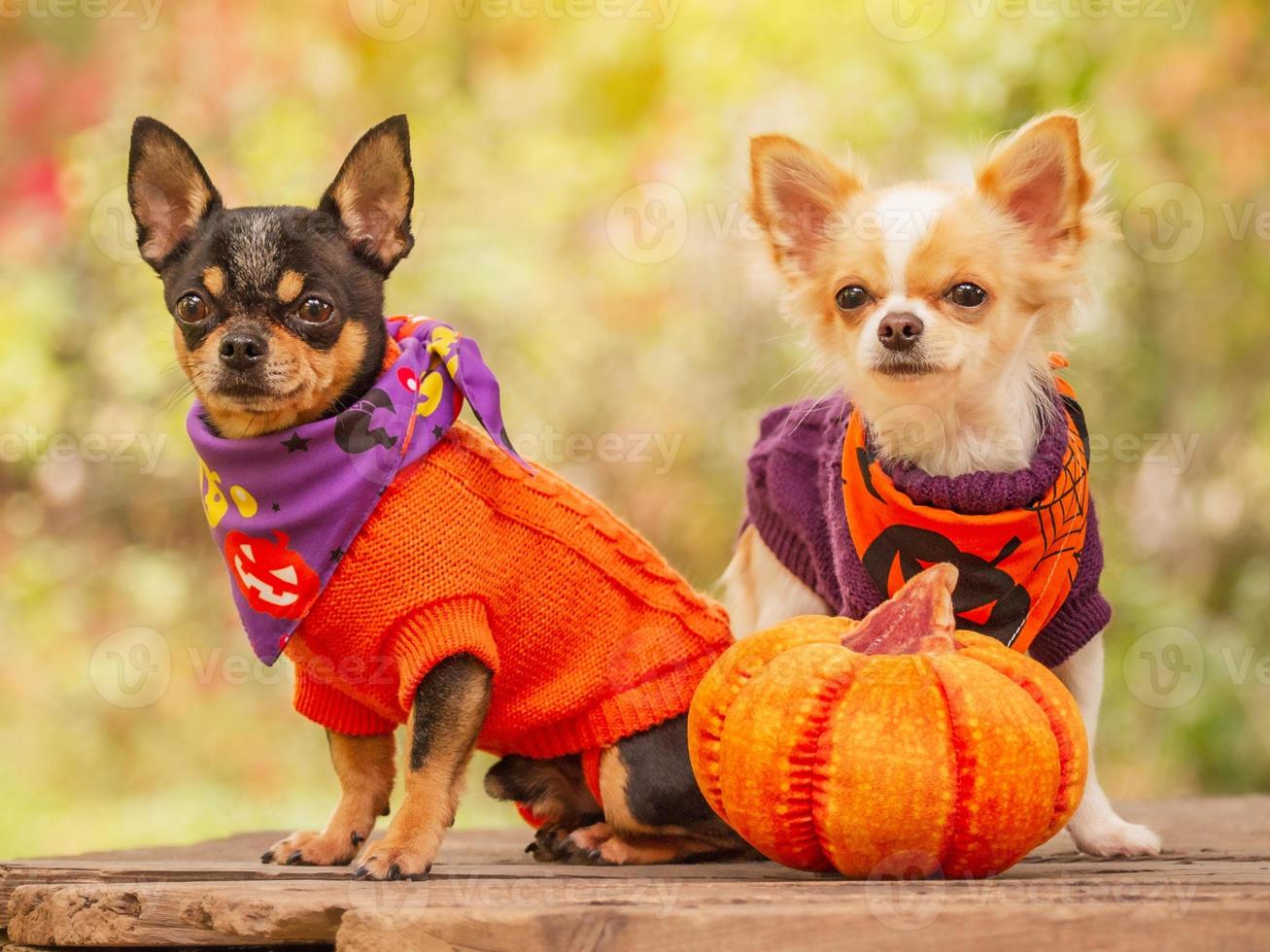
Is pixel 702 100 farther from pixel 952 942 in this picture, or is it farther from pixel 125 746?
pixel 952 942

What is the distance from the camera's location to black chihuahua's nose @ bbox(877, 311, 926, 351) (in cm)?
238

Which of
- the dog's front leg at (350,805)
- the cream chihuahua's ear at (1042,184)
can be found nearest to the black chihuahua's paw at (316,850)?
the dog's front leg at (350,805)

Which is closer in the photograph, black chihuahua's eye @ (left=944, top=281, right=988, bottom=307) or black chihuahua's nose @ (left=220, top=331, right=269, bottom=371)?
Result: black chihuahua's nose @ (left=220, top=331, right=269, bottom=371)

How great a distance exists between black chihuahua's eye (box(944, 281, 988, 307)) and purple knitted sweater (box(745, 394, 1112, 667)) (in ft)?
0.87

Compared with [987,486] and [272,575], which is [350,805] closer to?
[272,575]

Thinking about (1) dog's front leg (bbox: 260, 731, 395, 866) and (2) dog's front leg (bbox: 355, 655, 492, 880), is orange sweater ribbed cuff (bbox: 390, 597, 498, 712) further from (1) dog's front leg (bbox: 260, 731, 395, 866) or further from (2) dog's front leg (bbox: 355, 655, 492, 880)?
(1) dog's front leg (bbox: 260, 731, 395, 866)

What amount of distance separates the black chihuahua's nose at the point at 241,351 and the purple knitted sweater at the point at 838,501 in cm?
107

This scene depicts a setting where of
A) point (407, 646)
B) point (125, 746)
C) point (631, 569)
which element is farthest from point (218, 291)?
point (125, 746)

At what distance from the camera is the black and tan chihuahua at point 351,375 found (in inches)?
85.9

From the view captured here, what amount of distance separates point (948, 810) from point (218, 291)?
138 cm

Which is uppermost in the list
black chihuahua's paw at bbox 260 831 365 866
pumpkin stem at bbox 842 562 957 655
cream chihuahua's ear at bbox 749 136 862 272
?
cream chihuahua's ear at bbox 749 136 862 272

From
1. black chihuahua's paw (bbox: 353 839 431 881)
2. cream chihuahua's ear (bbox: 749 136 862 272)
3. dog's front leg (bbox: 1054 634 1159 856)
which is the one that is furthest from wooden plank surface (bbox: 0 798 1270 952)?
cream chihuahua's ear (bbox: 749 136 862 272)

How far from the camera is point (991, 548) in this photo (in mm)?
2350

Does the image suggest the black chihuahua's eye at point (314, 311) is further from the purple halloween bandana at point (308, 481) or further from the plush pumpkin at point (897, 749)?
the plush pumpkin at point (897, 749)
